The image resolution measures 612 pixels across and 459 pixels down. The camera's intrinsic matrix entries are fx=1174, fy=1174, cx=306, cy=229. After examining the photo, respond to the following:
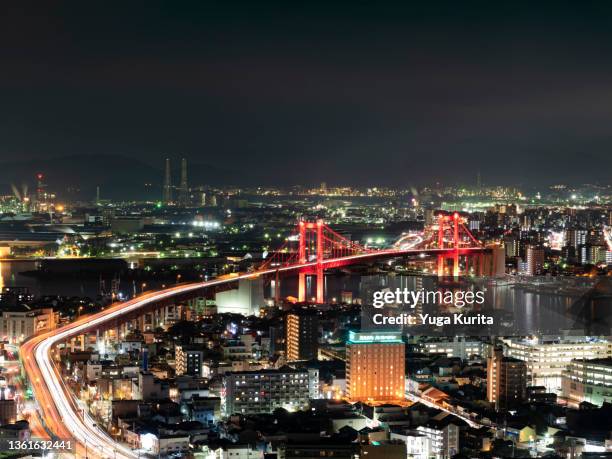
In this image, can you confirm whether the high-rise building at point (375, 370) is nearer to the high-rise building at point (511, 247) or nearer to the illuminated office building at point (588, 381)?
the illuminated office building at point (588, 381)

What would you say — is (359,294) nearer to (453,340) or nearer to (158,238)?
(453,340)

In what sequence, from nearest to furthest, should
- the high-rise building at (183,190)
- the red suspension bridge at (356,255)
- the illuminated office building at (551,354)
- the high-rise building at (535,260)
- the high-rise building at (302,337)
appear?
the illuminated office building at (551,354) → the high-rise building at (302,337) → the red suspension bridge at (356,255) → the high-rise building at (535,260) → the high-rise building at (183,190)

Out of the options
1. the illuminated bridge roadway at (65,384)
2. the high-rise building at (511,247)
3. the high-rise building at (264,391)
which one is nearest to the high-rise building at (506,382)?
the high-rise building at (264,391)

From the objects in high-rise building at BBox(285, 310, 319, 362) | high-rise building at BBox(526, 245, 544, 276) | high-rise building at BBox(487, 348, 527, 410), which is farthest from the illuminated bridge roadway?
high-rise building at BBox(526, 245, 544, 276)

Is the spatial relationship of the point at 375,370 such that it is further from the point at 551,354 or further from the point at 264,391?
the point at 551,354

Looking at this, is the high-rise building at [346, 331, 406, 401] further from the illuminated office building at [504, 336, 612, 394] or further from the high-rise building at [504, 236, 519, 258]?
the high-rise building at [504, 236, 519, 258]

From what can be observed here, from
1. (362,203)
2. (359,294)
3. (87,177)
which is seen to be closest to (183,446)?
(359,294)

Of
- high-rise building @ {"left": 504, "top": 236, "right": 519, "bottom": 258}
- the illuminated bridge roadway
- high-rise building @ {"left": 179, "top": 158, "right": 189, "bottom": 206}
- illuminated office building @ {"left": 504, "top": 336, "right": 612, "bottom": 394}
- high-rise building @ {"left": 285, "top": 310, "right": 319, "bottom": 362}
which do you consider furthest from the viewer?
high-rise building @ {"left": 179, "top": 158, "right": 189, "bottom": 206}
